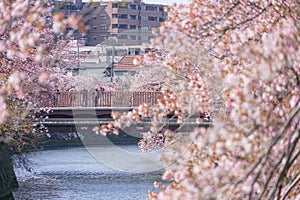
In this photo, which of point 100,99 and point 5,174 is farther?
point 100,99

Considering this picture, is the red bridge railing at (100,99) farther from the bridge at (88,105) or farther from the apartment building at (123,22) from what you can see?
the apartment building at (123,22)

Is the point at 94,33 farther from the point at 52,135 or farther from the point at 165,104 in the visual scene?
the point at 165,104

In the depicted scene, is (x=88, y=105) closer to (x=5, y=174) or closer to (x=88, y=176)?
(x=88, y=176)

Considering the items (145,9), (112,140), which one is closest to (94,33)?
(145,9)

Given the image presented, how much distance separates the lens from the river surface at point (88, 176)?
25.5 m

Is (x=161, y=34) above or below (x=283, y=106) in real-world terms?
above

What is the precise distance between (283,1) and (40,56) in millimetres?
2574

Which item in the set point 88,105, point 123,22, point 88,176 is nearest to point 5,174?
point 88,176

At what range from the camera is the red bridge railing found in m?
39.9

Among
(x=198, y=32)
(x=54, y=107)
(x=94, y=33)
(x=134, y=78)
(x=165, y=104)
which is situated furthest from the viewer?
(x=94, y=33)

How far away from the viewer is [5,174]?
2327 centimetres

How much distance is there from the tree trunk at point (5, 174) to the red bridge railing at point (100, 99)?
14.6 meters

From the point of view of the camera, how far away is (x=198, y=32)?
311 inches

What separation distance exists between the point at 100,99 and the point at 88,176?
1287cm
